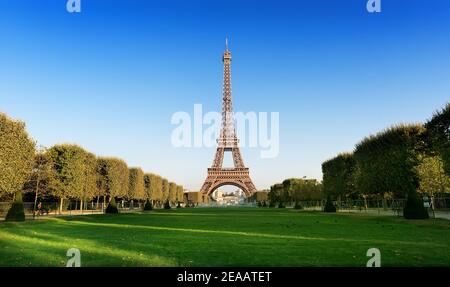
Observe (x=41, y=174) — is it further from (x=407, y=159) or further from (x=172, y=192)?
(x=172, y=192)

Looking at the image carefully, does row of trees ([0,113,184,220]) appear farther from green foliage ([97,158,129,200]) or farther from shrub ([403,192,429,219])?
shrub ([403,192,429,219])

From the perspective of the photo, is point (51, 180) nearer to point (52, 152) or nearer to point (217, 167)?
point (52, 152)

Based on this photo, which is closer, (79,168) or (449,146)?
(449,146)

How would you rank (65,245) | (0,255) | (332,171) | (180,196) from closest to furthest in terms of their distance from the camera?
(0,255)
(65,245)
(332,171)
(180,196)

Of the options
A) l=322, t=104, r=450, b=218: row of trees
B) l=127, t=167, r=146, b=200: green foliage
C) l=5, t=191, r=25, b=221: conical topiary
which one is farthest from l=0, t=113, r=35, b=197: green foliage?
l=322, t=104, r=450, b=218: row of trees

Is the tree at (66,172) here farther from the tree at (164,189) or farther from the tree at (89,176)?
the tree at (164,189)

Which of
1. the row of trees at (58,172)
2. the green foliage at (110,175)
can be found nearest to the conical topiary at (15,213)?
the row of trees at (58,172)
